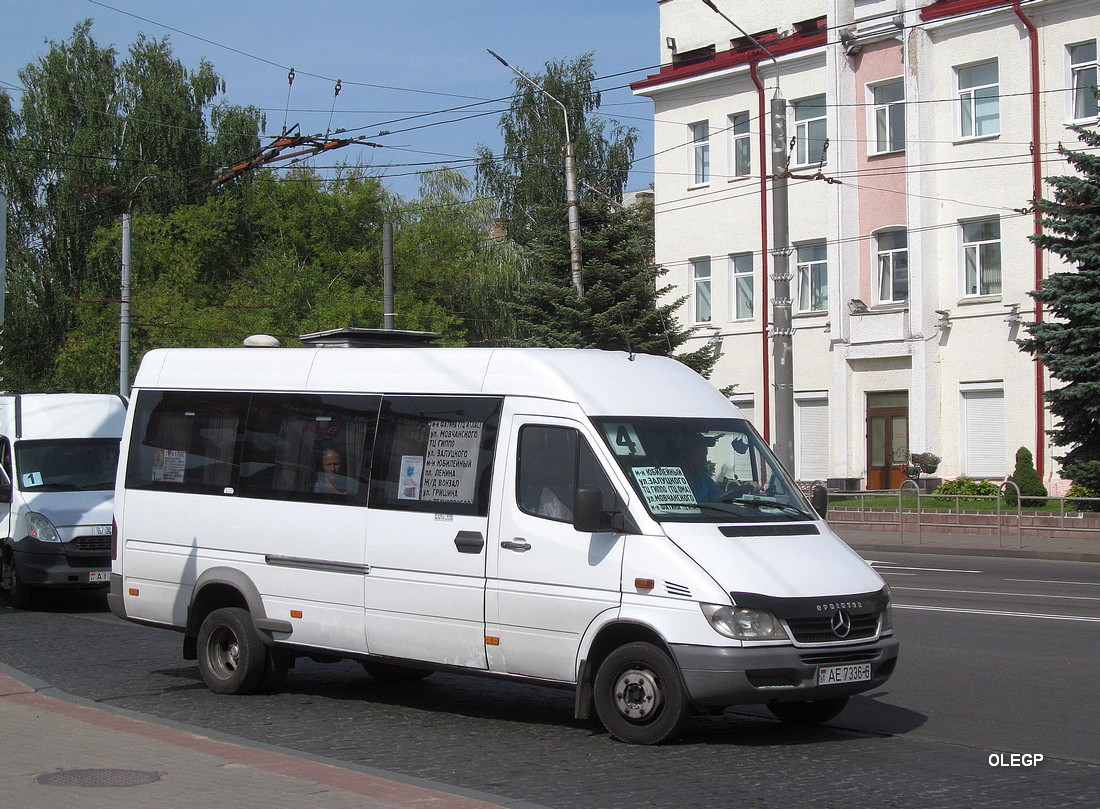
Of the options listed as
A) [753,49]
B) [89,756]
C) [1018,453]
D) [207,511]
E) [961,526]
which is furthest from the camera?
[753,49]

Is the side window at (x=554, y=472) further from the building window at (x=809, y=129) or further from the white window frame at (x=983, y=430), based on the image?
Result: the building window at (x=809, y=129)

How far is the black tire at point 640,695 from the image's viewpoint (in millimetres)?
7672

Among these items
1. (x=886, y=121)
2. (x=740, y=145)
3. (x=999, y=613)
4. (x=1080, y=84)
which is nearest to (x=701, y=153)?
(x=740, y=145)

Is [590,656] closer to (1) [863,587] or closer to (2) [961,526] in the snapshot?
(1) [863,587]

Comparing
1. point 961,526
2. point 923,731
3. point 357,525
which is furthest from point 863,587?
point 961,526

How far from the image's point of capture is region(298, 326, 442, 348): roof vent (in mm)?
10664

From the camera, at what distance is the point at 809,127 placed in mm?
37688

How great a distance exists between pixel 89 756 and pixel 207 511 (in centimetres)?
327

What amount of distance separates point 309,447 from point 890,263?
28.3m

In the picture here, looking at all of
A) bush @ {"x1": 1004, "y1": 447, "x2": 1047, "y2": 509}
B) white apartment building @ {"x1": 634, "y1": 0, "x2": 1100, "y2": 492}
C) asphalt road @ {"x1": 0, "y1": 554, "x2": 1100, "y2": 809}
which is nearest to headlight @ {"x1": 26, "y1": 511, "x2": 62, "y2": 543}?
asphalt road @ {"x1": 0, "y1": 554, "x2": 1100, "y2": 809}

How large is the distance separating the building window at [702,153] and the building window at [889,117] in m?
5.57

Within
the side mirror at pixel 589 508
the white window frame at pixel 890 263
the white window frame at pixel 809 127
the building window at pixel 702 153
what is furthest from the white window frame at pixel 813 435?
the side mirror at pixel 589 508

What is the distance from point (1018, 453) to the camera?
1232 inches

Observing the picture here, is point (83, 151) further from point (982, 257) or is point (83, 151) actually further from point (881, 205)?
point (982, 257)
